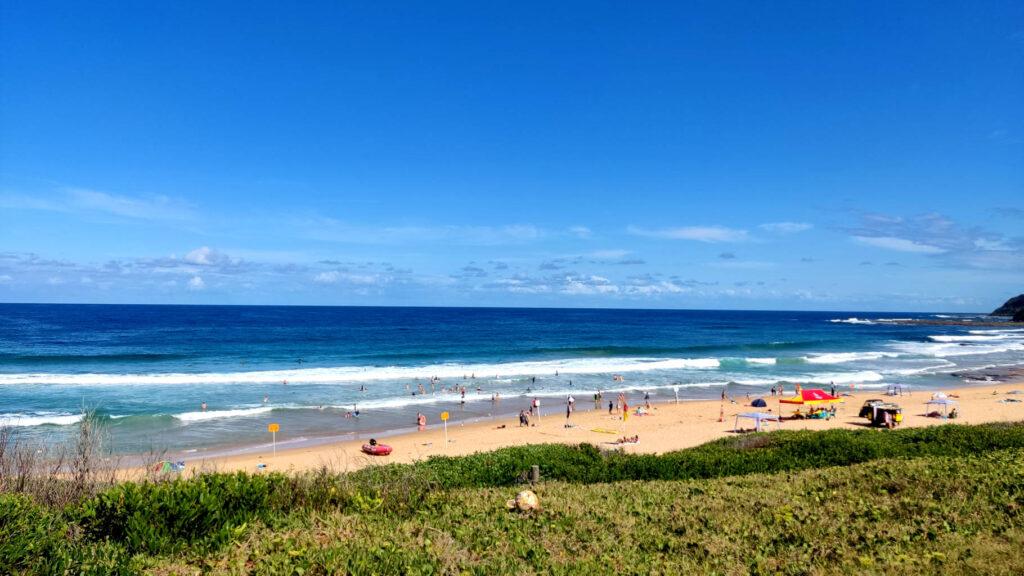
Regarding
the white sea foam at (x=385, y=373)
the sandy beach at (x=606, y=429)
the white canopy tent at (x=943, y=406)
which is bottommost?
the sandy beach at (x=606, y=429)

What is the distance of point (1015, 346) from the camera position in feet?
239

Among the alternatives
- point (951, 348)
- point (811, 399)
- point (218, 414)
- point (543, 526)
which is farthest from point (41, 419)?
point (951, 348)

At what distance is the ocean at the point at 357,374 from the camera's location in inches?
1110

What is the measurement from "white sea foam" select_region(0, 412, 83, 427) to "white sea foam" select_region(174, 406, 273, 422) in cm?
434

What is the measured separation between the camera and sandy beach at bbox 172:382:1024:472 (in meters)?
21.7

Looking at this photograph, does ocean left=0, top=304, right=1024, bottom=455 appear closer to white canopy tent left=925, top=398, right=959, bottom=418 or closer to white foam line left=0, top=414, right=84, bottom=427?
white foam line left=0, top=414, right=84, bottom=427

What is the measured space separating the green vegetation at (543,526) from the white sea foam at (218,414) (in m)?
21.9

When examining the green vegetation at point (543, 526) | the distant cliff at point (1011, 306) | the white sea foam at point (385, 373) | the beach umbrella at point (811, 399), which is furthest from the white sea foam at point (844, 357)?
the distant cliff at point (1011, 306)

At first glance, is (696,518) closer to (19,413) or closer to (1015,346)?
(19,413)

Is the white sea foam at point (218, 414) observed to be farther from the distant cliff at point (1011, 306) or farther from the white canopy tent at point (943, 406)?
the distant cliff at point (1011, 306)

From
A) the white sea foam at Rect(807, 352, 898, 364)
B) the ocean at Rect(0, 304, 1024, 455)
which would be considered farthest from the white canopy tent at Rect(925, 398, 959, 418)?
the white sea foam at Rect(807, 352, 898, 364)

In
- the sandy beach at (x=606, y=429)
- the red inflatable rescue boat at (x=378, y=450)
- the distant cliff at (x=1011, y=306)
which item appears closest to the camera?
the sandy beach at (x=606, y=429)

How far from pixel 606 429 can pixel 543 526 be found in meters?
20.6

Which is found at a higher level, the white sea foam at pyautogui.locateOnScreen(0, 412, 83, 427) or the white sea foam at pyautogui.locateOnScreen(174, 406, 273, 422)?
the white sea foam at pyautogui.locateOnScreen(0, 412, 83, 427)
